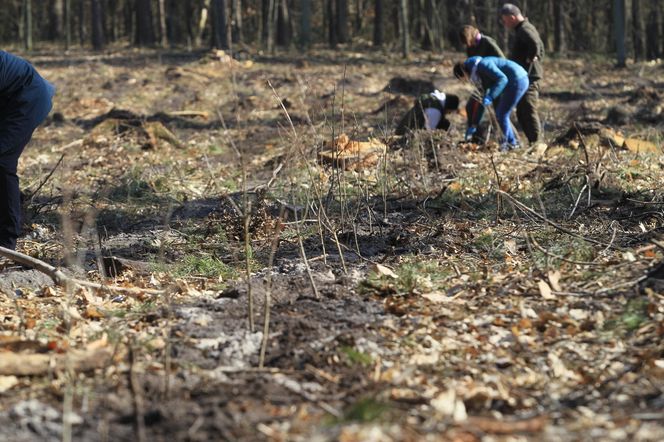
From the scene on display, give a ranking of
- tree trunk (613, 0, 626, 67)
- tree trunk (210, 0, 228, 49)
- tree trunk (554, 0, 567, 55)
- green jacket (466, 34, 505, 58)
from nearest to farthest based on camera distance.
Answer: green jacket (466, 34, 505, 58)
tree trunk (210, 0, 228, 49)
tree trunk (613, 0, 626, 67)
tree trunk (554, 0, 567, 55)

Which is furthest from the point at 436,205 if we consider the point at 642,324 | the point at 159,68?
the point at 159,68

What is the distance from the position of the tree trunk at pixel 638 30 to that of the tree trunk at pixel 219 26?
12.2 m

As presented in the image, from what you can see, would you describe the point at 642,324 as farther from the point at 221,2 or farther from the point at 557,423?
the point at 221,2

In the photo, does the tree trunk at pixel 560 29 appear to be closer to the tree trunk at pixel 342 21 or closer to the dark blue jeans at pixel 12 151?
the tree trunk at pixel 342 21

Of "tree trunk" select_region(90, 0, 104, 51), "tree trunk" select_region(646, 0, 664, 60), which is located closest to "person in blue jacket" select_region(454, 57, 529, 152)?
"tree trunk" select_region(646, 0, 664, 60)

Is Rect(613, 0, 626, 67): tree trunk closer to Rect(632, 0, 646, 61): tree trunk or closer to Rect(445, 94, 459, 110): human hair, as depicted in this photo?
Rect(632, 0, 646, 61): tree trunk

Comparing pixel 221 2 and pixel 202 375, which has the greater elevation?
pixel 221 2

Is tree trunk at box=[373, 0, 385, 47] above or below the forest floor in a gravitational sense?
above

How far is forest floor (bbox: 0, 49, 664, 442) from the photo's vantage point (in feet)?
10.5

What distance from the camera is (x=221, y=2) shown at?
2003cm

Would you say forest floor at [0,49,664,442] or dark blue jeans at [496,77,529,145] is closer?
forest floor at [0,49,664,442]

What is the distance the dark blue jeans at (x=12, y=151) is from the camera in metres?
6.02

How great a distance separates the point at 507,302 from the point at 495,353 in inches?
28.4

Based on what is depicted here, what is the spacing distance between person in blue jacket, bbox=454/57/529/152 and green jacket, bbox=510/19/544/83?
1.06 feet
